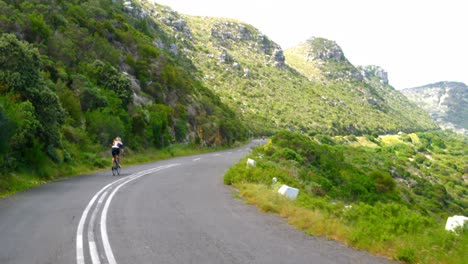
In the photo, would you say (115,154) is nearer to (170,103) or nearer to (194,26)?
(170,103)

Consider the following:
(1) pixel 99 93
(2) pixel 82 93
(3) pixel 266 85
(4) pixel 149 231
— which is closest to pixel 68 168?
(2) pixel 82 93

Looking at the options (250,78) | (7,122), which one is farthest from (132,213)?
(250,78)

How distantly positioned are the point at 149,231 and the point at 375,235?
4452 millimetres

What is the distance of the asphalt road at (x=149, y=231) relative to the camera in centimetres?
736

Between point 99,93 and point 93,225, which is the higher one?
point 99,93

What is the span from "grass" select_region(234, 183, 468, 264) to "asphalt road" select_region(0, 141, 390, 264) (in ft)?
0.98

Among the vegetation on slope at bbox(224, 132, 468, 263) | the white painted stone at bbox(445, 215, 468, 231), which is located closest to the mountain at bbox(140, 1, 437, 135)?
the vegetation on slope at bbox(224, 132, 468, 263)

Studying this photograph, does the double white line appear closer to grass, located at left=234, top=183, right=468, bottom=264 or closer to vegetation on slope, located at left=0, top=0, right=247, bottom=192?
grass, located at left=234, top=183, right=468, bottom=264

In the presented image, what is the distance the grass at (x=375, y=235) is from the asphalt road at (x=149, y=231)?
300 millimetres

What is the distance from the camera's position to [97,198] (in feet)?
45.9

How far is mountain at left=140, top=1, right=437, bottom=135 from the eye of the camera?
108188mm

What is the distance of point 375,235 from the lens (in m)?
8.21

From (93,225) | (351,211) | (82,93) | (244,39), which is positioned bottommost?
(93,225)

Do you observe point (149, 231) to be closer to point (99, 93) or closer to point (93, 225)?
point (93, 225)
